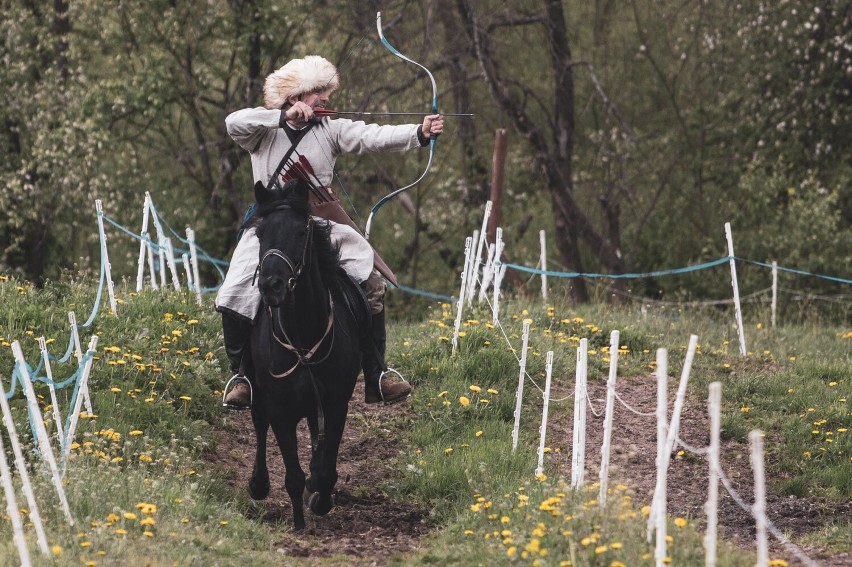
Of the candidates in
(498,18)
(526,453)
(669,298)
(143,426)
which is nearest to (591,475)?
(526,453)

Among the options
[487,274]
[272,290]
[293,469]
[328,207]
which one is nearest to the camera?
[272,290]

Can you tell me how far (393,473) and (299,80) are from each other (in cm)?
315

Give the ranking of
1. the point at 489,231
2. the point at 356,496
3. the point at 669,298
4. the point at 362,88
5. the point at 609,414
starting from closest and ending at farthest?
the point at 609,414 < the point at 356,496 < the point at 489,231 < the point at 362,88 < the point at 669,298

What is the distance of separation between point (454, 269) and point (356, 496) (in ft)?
56.9

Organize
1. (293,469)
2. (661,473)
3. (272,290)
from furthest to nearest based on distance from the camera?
1. (293,469)
2. (272,290)
3. (661,473)

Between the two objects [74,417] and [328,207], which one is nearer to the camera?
[74,417]

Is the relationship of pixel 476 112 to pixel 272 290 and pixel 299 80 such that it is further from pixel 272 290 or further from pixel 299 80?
pixel 272 290

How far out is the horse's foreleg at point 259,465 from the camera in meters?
8.41

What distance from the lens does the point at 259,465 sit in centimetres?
841

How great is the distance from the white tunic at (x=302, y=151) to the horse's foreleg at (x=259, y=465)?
1071 mm

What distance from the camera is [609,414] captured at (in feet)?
21.9

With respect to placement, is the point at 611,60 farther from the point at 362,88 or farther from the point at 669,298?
the point at 362,88

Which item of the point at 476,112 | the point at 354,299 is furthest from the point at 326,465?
the point at 476,112

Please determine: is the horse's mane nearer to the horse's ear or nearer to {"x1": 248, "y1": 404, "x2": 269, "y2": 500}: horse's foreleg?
the horse's ear
